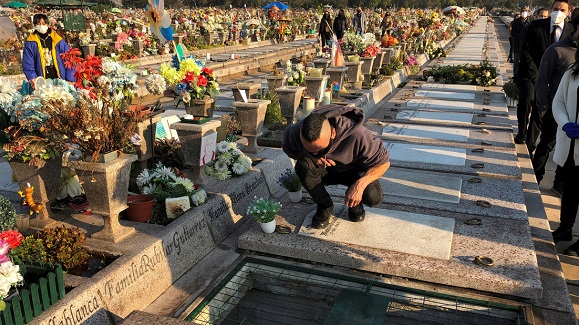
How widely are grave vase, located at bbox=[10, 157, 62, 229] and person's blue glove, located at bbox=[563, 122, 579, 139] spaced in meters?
4.15

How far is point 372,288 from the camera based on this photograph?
11.9 feet

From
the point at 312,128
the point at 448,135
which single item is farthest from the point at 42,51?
the point at 448,135

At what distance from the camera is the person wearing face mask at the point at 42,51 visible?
645cm

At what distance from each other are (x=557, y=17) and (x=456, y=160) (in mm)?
2253

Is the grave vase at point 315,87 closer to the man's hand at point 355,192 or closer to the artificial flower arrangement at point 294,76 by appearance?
the artificial flower arrangement at point 294,76

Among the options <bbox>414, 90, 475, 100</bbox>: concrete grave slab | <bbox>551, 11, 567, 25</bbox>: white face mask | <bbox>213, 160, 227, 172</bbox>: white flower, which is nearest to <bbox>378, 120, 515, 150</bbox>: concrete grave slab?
<bbox>551, 11, 567, 25</bbox>: white face mask

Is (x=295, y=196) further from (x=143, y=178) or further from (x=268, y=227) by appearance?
(x=143, y=178)

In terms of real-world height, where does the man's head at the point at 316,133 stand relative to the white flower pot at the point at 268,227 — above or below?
above

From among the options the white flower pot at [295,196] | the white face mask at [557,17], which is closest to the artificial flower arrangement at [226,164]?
the white flower pot at [295,196]

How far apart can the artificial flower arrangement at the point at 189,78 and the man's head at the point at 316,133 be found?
9.32 feet

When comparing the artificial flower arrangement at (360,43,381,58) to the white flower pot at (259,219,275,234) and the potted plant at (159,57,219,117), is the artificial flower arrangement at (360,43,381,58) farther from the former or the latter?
the white flower pot at (259,219,275,234)

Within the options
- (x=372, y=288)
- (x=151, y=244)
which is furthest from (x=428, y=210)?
(x=151, y=244)

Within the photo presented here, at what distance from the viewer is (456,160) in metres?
6.36

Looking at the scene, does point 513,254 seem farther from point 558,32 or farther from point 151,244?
point 558,32
